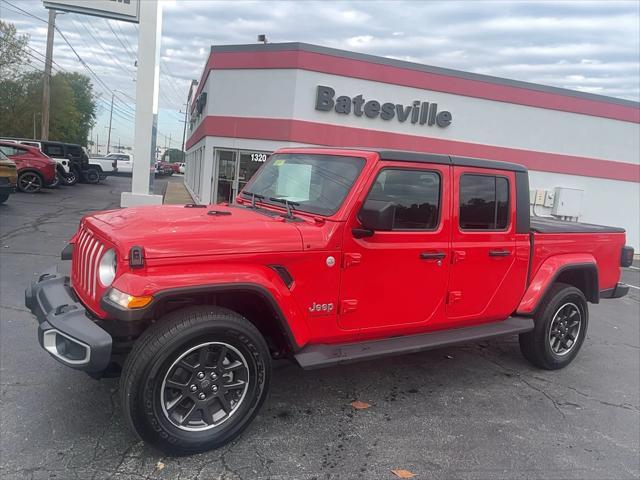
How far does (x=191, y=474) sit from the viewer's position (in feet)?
9.43

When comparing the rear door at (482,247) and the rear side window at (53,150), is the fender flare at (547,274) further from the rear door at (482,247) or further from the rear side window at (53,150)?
the rear side window at (53,150)

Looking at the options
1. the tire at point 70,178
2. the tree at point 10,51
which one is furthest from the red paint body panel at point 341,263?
the tree at point 10,51

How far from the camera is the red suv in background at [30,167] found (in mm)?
17134

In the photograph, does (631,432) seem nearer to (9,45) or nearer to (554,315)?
(554,315)

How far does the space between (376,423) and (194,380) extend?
1390mm

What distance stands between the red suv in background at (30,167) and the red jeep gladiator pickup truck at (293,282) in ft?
51.7

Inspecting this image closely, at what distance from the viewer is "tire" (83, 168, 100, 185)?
25.2 metres

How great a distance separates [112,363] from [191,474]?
2.68 ft

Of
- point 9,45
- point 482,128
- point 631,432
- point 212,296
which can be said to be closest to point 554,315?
point 631,432

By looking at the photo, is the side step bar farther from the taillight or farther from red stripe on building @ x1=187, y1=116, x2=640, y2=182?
red stripe on building @ x1=187, y1=116, x2=640, y2=182

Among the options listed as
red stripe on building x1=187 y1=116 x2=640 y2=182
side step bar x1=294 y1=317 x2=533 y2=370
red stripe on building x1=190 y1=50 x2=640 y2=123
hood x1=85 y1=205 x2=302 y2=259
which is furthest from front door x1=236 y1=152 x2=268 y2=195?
hood x1=85 y1=205 x2=302 y2=259

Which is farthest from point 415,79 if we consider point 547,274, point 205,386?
point 205,386

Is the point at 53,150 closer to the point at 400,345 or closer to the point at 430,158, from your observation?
the point at 430,158

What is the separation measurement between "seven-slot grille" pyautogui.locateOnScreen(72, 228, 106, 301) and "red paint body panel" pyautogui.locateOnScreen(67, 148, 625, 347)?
0.05 ft
